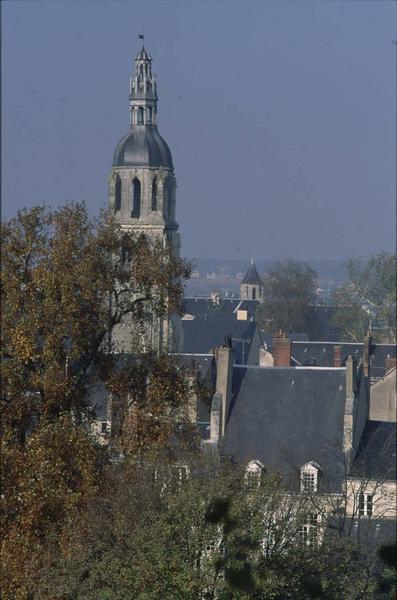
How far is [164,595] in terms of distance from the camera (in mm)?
17984

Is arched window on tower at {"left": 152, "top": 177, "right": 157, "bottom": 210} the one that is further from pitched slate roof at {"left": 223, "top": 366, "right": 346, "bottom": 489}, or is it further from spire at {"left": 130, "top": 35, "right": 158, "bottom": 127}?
pitched slate roof at {"left": 223, "top": 366, "right": 346, "bottom": 489}

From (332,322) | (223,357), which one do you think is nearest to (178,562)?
(223,357)

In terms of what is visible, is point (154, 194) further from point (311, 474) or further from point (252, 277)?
point (252, 277)

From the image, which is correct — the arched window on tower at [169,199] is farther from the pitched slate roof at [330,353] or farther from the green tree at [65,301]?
the green tree at [65,301]

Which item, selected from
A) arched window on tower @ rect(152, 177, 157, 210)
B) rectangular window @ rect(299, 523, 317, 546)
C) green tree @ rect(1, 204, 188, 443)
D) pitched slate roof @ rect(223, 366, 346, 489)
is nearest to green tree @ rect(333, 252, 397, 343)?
arched window on tower @ rect(152, 177, 157, 210)

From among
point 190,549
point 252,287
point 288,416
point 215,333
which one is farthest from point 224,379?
point 252,287

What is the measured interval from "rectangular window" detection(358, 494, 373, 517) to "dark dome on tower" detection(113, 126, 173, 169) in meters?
40.3

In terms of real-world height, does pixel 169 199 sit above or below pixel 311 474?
above

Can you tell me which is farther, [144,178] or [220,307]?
[220,307]

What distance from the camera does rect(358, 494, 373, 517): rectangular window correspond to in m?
30.3

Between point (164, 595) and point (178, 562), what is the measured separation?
411mm

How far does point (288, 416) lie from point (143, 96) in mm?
35465

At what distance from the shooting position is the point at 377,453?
35062 mm

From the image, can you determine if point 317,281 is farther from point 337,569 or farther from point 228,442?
point 337,569
